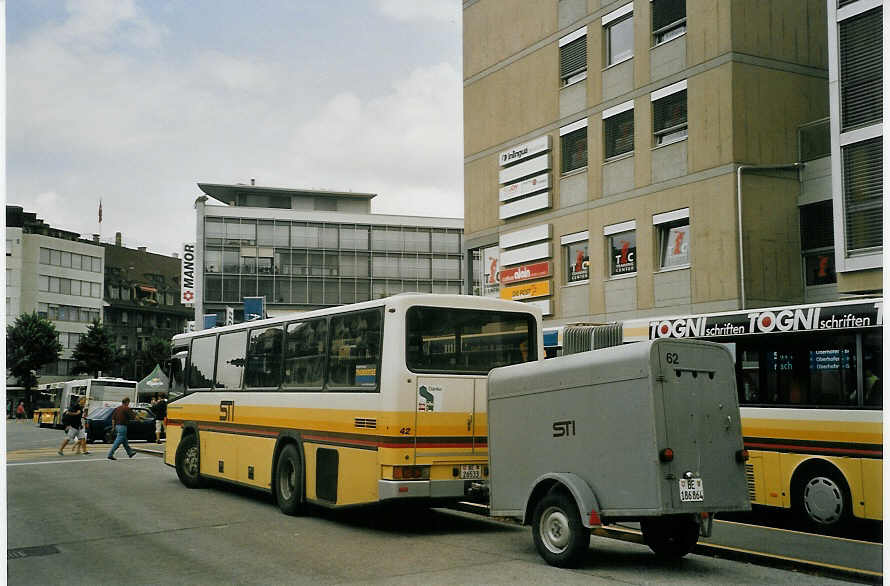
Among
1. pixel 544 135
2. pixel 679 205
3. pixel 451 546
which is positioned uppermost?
pixel 544 135

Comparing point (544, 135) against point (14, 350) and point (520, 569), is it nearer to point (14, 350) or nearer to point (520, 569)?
point (520, 569)

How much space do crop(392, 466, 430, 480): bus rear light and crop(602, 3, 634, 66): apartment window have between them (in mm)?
20059

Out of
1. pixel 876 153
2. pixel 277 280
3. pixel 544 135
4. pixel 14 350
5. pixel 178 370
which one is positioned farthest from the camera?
pixel 14 350

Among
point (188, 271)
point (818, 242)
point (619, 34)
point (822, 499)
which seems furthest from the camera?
point (188, 271)

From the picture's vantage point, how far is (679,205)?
26.3 m

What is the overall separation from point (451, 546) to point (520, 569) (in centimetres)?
185

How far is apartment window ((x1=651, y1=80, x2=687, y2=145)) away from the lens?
87.1ft

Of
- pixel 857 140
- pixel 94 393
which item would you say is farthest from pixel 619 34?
pixel 94 393

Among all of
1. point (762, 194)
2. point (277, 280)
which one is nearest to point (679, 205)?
point (762, 194)

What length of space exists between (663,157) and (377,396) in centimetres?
1734

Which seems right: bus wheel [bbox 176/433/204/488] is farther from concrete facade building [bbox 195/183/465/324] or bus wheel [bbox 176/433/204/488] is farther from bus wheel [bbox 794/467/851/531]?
concrete facade building [bbox 195/183/465/324]

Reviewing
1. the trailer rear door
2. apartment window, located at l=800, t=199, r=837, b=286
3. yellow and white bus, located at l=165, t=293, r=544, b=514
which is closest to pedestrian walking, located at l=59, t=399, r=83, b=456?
yellow and white bus, located at l=165, t=293, r=544, b=514

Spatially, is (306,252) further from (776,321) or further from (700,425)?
(700,425)

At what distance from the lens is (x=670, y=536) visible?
32.7ft
